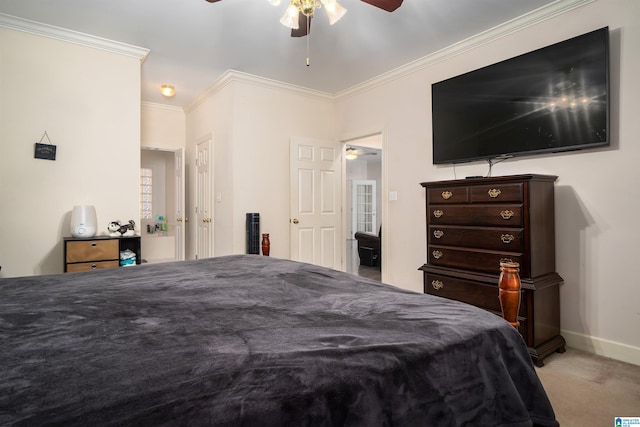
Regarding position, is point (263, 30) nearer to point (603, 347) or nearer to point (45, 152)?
point (45, 152)

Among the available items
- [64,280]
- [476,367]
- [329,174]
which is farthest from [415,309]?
[329,174]

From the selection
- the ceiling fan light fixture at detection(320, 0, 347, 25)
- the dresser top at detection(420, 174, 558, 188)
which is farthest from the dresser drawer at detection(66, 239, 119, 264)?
the dresser top at detection(420, 174, 558, 188)

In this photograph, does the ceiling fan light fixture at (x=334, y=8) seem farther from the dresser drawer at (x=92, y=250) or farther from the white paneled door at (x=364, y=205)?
the white paneled door at (x=364, y=205)

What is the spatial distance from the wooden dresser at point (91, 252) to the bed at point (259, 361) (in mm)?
2016

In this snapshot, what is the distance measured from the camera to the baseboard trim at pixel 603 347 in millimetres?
2463

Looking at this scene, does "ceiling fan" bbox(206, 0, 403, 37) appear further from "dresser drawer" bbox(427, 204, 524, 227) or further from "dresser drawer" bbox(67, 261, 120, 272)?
"dresser drawer" bbox(67, 261, 120, 272)

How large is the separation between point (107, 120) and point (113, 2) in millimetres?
1160

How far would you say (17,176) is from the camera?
3131mm

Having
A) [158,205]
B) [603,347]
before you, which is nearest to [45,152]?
[158,205]

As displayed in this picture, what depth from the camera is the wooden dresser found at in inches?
121

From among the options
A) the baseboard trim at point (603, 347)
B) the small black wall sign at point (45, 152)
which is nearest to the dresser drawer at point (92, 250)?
the small black wall sign at point (45, 152)

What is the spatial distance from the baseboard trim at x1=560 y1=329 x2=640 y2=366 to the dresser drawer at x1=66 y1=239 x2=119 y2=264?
4.01 metres

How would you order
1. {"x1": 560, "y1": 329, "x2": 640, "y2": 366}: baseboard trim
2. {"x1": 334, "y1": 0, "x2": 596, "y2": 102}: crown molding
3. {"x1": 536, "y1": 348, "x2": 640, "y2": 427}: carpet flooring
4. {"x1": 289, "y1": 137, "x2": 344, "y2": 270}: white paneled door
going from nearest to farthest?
{"x1": 536, "y1": 348, "x2": 640, "y2": 427}: carpet flooring, {"x1": 560, "y1": 329, "x2": 640, "y2": 366}: baseboard trim, {"x1": 334, "y1": 0, "x2": 596, "y2": 102}: crown molding, {"x1": 289, "y1": 137, "x2": 344, "y2": 270}: white paneled door

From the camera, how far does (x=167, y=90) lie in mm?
4770
